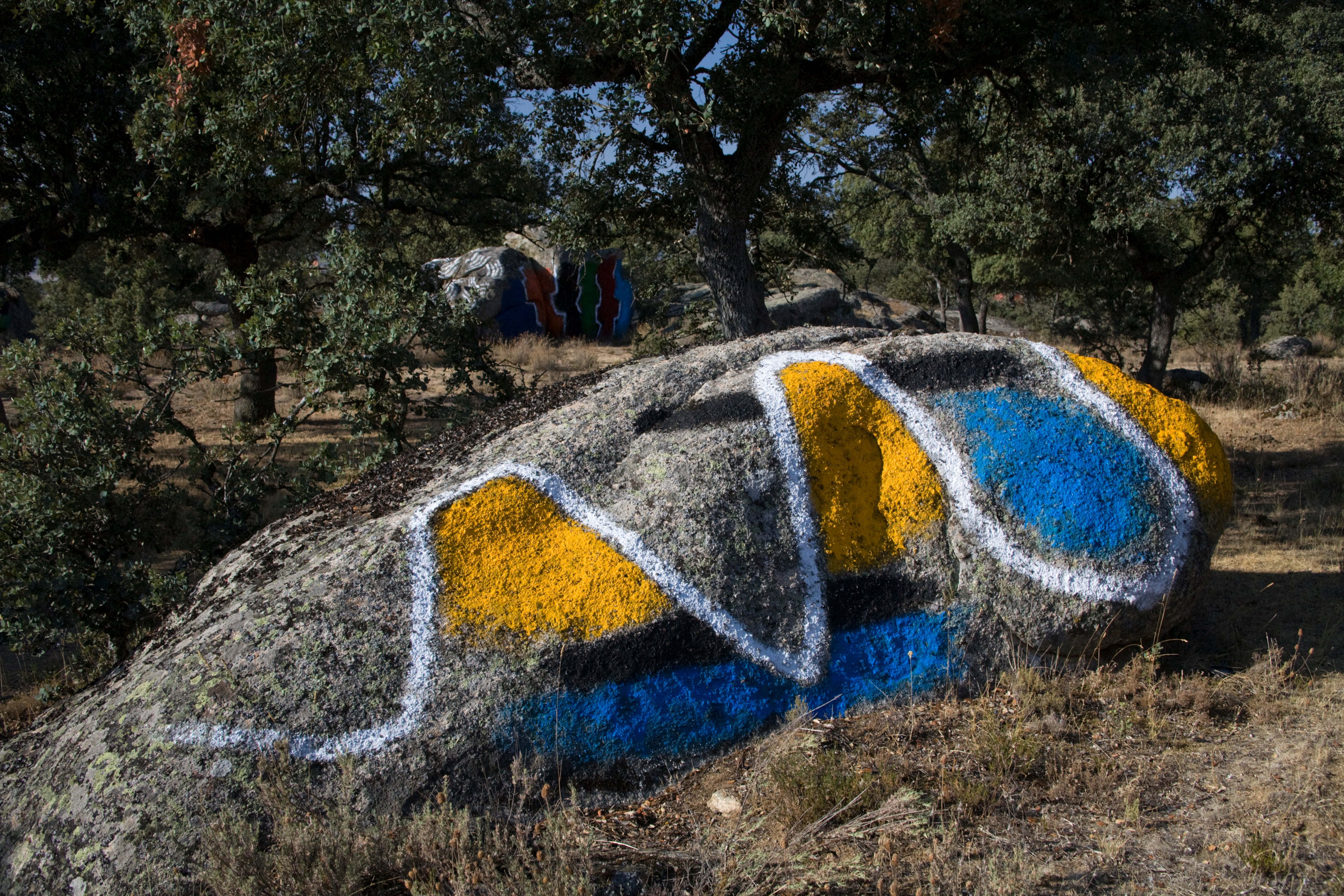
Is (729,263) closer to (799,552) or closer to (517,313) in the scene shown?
(799,552)

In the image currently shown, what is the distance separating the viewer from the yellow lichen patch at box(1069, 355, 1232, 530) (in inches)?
152

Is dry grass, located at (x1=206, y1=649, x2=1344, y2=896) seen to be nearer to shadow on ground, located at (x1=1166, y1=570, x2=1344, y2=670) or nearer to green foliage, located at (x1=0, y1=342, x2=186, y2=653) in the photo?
shadow on ground, located at (x1=1166, y1=570, x2=1344, y2=670)

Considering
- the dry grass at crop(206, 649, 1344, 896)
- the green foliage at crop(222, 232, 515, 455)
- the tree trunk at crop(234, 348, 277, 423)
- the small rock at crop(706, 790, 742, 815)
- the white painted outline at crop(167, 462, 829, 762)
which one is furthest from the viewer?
the tree trunk at crop(234, 348, 277, 423)

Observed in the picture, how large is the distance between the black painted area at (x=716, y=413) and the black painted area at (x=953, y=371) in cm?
68

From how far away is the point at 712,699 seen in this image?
320 centimetres

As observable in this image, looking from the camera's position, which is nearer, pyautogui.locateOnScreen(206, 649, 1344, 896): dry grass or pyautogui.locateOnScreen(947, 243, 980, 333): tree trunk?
pyautogui.locateOnScreen(206, 649, 1344, 896): dry grass

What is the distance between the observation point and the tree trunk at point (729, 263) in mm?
6883

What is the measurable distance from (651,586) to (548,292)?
1908cm

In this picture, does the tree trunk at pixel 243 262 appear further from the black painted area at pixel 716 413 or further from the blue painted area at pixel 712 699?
the blue painted area at pixel 712 699

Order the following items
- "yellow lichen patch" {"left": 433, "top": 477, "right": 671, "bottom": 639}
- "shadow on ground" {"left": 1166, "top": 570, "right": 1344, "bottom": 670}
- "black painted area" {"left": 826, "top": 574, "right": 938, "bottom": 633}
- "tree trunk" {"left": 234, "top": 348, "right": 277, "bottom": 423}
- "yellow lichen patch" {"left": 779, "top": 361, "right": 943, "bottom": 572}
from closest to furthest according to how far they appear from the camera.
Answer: "yellow lichen patch" {"left": 433, "top": 477, "right": 671, "bottom": 639}, "black painted area" {"left": 826, "top": 574, "right": 938, "bottom": 633}, "yellow lichen patch" {"left": 779, "top": 361, "right": 943, "bottom": 572}, "shadow on ground" {"left": 1166, "top": 570, "right": 1344, "bottom": 670}, "tree trunk" {"left": 234, "top": 348, "right": 277, "bottom": 423}

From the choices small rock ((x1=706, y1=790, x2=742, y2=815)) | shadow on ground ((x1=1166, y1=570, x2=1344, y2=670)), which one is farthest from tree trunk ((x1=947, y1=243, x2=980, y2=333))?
small rock ((x1=706, y1=790, x2=742, y2=815))

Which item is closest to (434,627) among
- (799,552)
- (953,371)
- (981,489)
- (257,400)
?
(799,552)

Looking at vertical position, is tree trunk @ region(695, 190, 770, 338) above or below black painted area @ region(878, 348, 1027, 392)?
above

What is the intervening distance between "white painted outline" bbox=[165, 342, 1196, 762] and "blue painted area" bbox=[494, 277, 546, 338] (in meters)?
17.0
